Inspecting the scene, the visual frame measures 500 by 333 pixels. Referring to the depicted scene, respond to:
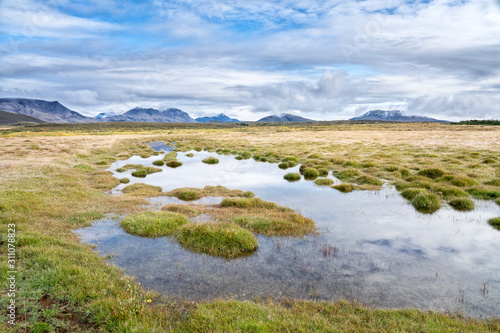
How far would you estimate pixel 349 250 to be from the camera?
13039 mm

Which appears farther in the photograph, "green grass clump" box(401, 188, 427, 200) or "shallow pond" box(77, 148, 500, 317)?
"green grass clump" box(401, 188, 427, 200)

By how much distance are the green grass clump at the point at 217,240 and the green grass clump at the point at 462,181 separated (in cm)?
2217

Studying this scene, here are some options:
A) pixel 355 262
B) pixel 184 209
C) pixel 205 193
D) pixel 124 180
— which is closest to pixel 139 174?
pixel 124 180

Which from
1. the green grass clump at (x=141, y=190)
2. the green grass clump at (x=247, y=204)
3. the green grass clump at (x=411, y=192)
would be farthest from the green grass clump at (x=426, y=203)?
the green grass clump at (x=141, y=190)

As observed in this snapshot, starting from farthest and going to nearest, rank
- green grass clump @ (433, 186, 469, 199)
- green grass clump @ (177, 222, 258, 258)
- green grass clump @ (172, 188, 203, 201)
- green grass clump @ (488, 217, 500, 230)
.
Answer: green grass clump @ (172, 188, 203, 201) < green grass clump @ (433, 186, 469, 199) < green grass clump @ (488, 217, 500, 230) < green grass clump @ (177, 222, 258, 258)

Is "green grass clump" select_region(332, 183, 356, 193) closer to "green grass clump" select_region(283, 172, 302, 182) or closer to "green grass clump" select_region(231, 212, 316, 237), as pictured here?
"green grass clump" select_region(283, 172, 302, 182)

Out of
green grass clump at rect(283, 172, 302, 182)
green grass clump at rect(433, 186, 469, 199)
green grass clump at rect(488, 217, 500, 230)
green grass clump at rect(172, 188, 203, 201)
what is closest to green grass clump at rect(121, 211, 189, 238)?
green grass clump at rect(172, 188, 203, 201)

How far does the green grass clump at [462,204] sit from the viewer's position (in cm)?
1972

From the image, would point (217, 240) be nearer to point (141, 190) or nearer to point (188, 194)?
point (188, 194)

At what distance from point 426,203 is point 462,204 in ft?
8.63

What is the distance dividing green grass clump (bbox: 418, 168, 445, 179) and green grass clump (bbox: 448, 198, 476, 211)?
8.46m

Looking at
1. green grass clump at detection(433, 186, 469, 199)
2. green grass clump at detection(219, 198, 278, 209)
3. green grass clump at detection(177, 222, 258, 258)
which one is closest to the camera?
green grass clump at detection(177, 222, 258, 258)

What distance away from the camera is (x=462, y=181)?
25.3 metres

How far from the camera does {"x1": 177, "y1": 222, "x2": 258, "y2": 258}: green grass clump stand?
1266 centimetres
